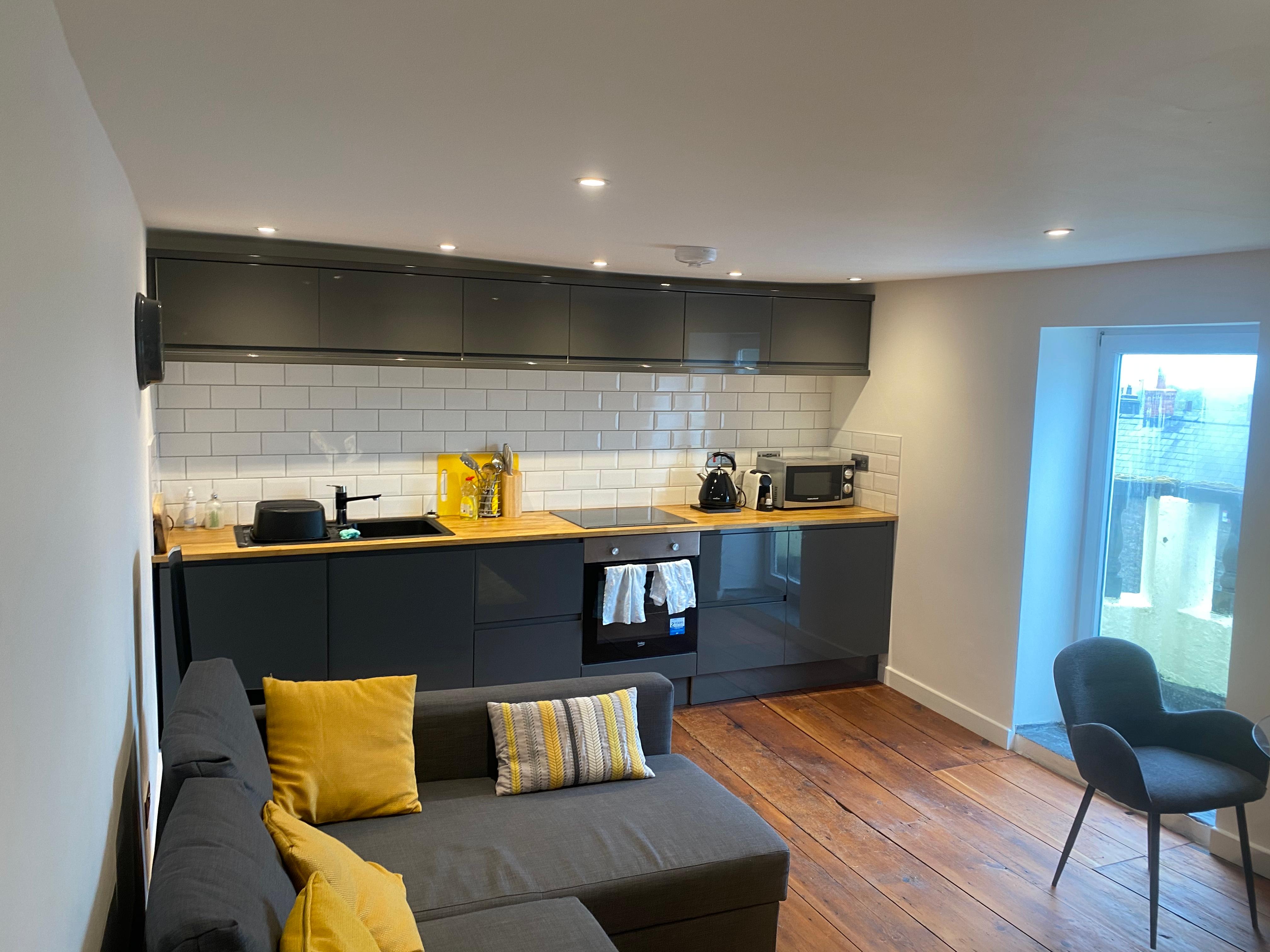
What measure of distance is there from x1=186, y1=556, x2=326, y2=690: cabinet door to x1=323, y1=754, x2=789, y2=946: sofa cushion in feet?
4.45

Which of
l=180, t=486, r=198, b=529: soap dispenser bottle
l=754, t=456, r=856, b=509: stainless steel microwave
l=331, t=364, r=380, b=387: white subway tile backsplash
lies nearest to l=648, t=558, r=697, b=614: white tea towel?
l=754, t=456, r=856, b=509: stainless steel microwave

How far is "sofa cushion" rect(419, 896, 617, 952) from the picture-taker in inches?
87.5

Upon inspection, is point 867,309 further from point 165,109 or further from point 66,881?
point 66,881

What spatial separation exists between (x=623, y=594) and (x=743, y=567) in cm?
75

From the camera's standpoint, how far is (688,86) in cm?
166

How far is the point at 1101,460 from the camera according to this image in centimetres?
453

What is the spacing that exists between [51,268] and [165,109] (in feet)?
2.43

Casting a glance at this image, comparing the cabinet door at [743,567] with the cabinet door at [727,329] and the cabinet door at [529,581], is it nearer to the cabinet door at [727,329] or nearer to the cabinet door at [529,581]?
the cabinet door at [529,581]

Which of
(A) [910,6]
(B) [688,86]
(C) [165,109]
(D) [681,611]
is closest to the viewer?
(A) [910,6]

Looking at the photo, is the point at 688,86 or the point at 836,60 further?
the point at 688,86

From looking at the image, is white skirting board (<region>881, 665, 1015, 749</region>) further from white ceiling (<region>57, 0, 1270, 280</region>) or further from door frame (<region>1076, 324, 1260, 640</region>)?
white ceiling (<region>57, 0, 1270, 280</region>)

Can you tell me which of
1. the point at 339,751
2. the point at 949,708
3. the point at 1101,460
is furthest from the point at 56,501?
the point at 949,708

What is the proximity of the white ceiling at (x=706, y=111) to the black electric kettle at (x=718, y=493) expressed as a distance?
2.35 metres

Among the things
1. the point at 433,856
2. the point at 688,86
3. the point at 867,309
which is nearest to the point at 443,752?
the point at 433,856
